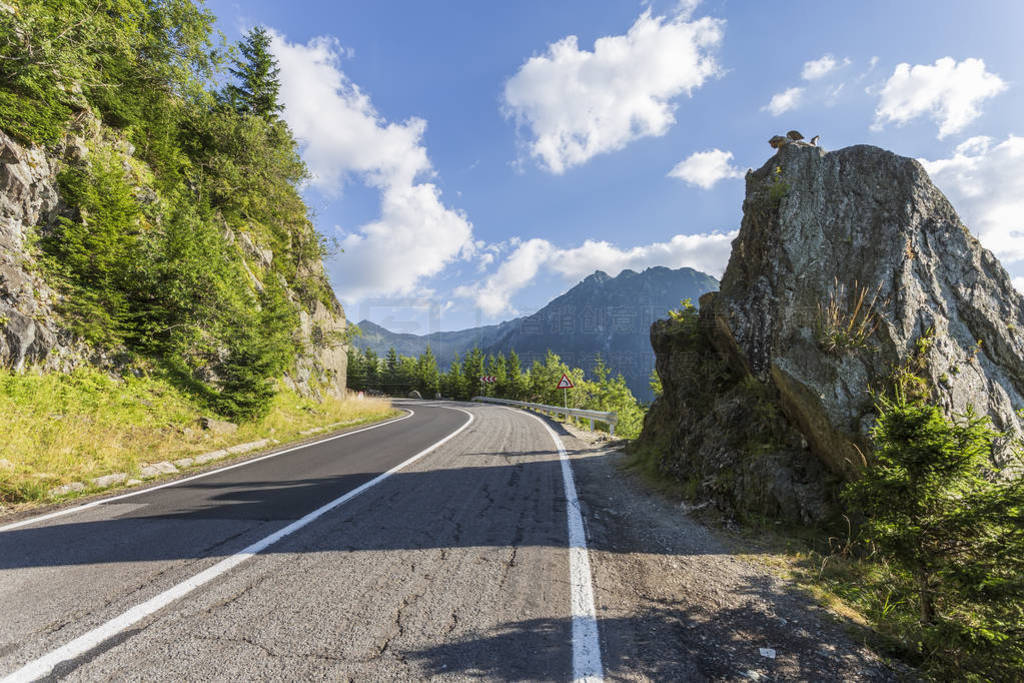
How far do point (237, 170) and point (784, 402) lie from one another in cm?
2372

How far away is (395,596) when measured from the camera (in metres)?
3.05

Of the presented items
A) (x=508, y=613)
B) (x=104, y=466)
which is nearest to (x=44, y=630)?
(x=508, y=613)

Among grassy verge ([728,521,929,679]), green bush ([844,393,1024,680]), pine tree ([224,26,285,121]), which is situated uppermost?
pine tree ([224,26,285,121])

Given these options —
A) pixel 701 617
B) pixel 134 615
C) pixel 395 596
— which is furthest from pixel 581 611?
pixel 134 615

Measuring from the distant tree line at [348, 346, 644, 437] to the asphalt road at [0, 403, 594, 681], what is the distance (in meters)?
39.5

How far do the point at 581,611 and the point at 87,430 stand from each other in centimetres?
1044

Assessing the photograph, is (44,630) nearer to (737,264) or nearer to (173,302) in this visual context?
(737,264)

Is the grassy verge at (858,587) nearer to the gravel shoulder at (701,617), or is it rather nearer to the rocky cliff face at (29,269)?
the gravel shoulder at (701,617)

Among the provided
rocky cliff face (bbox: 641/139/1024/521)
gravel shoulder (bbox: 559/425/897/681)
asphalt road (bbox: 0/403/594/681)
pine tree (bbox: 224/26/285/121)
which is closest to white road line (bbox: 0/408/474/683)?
asphalt road (bbox: 0/403/594/681)

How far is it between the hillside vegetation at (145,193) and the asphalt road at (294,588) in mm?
7380

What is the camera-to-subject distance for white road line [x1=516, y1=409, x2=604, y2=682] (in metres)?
2.28

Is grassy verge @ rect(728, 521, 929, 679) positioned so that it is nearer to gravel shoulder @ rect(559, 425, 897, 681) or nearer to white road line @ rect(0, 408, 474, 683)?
gravel shoulder @ rect(559, 425, 897, 681)

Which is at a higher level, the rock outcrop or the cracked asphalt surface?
the rock outcrop

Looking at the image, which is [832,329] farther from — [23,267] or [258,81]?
[258,81]
